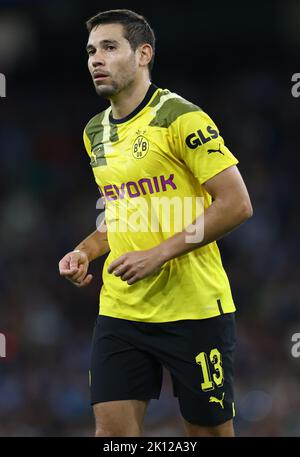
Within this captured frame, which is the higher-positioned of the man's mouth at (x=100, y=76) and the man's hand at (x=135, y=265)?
the man's mouth at (x=100, y=76)

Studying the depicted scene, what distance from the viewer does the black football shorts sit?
3.88 meters

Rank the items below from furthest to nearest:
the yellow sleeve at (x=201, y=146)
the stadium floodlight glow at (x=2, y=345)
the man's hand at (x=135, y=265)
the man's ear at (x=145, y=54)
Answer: the stadium floodlight glow at (x=2, y=345) → the man's ear at (x=145, y=54) → the yellow sleeve at (x=201, y=146) → the man's hand at (x=135, y=265)

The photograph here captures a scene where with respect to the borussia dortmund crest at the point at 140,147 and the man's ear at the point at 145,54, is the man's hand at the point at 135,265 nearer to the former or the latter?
the borussia dortmund crest at the point at 140,147

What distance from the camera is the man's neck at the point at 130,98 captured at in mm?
4051

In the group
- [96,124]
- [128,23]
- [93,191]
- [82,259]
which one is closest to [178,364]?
[82,259]

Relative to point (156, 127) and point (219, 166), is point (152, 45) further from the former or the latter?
point (219, 166)

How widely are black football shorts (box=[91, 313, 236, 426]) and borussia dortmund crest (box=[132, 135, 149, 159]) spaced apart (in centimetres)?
77

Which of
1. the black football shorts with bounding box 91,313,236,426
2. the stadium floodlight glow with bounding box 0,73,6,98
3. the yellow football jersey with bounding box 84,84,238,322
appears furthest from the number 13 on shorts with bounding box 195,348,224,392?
the stadium floodlight glow with bounding box 0,73,6,98

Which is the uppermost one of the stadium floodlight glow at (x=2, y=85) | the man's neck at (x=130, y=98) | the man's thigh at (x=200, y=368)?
the stadium floodlight glow at (x=2, y=85)

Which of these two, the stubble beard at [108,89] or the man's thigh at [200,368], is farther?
the stubble beard at [108,89]

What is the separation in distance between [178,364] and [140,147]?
101 cm

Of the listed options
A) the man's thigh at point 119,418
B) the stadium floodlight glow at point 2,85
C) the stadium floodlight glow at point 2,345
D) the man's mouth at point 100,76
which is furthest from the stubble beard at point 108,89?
the stadium floodlight glow at point 2,85

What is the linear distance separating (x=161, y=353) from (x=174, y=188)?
0.76m

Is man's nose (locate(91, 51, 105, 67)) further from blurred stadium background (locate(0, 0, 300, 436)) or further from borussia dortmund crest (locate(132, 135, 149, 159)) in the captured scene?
blurred stadium background (locate(0, 0, 300, 436))
